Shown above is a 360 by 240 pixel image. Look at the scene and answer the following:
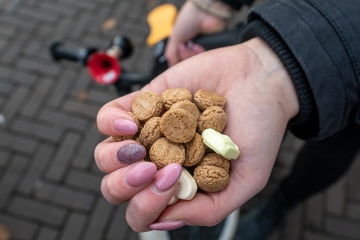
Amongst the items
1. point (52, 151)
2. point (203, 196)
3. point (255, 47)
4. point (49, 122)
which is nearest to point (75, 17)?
point (49, 122)

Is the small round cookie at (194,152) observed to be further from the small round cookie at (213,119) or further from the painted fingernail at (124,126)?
the painted fingernail at (124,126)

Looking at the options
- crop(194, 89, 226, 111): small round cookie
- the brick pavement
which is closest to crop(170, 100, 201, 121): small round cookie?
crop(194, 89, 226, 111): small round cookie

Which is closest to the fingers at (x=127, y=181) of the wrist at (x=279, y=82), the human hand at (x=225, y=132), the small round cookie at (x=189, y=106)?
the human hand at (x=225, y=132)

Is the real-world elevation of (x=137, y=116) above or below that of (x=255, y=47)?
below

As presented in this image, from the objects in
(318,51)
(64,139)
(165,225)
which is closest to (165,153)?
(165,225)

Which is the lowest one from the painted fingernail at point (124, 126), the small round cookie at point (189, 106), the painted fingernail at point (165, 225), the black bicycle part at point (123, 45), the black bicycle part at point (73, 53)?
the black bicycle part at point (73, 53)

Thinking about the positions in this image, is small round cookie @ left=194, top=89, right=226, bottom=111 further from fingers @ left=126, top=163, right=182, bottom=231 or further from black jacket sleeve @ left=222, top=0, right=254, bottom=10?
black jacket sleeve @ left=222, top=0, right=254, bottom=10

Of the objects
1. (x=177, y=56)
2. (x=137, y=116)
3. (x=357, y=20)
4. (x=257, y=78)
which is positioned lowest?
(x=177, y=56)

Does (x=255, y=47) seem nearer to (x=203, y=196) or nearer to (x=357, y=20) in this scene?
(x=357, y=20)
